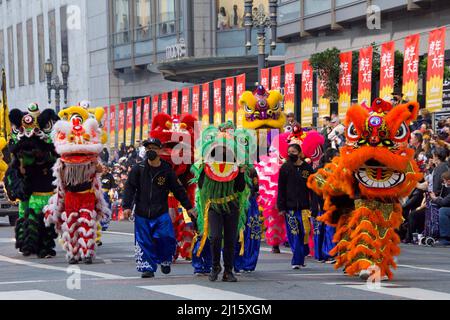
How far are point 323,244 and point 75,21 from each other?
43785 millimetres

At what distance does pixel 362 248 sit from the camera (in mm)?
13492

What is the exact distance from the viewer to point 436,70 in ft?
70.6

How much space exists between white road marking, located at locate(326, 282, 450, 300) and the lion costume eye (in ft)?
5.78

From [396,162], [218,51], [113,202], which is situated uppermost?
[218,51]

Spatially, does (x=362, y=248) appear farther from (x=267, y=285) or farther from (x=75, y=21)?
(x=75, y=21)

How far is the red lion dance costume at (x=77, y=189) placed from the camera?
54.2 feet

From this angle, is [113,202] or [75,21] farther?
[75,21]

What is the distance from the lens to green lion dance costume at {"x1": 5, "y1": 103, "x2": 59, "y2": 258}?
57.7ft

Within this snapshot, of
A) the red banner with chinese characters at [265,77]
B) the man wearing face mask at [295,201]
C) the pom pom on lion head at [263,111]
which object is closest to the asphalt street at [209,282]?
the man wearing face mask at [295,201]

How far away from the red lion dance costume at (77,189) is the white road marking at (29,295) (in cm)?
403

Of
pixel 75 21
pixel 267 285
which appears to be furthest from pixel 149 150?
pixel 75 21

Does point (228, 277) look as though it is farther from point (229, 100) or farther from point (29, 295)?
point (229, 100)

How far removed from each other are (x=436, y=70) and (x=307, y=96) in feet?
22.9
